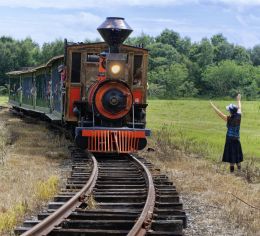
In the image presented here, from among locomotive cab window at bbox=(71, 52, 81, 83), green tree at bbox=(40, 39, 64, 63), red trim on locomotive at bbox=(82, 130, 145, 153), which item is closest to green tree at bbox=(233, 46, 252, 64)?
green tree at bbox=(40, 39, 64, 63)

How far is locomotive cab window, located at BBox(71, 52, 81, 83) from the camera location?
13547 mm

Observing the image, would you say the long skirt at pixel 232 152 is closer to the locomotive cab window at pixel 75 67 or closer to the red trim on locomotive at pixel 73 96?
the red trim on locomotive at pixel 73 96

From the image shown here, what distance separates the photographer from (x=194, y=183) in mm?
9414

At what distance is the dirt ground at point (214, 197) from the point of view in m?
6.43

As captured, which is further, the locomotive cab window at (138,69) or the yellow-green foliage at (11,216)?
the locomotive cab window at (138,69)

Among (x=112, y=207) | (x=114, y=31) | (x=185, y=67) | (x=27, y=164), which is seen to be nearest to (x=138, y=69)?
(x=114, y=31)

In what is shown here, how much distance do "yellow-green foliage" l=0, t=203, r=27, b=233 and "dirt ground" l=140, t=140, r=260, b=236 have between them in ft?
6.36

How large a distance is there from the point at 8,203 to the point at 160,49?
125m

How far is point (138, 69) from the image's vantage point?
46.2 feet

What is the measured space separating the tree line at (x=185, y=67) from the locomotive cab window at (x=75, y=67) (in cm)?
6207

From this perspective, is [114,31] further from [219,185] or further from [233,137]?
[219,185]

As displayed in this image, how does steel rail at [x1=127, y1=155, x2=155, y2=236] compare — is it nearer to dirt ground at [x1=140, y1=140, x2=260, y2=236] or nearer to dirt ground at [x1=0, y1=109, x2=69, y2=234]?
dirt ground at [x1=140, y1=140, x2=260, y2=236]

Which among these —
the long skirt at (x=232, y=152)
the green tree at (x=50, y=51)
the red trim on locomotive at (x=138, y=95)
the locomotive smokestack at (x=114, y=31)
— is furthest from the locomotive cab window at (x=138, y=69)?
the green tree at (x=50, y=51)

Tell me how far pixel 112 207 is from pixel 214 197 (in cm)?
178
